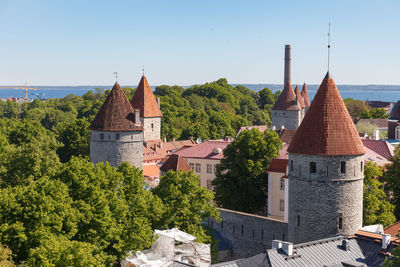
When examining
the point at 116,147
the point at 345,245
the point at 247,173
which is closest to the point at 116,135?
the point at 116,147

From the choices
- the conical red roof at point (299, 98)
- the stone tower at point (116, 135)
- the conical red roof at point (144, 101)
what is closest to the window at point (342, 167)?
the stone tower at point (116, 135)

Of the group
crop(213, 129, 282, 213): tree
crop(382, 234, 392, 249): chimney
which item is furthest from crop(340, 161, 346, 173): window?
crop(213, 129, 282, 213): tree

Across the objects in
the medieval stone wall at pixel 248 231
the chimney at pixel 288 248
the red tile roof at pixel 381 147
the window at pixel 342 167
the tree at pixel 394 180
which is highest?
the window at pixel 342 167

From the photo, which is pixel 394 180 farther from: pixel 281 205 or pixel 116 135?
pixel 116 135

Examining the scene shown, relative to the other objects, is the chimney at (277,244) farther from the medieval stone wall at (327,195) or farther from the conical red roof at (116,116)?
the conical red roof at (116,116)

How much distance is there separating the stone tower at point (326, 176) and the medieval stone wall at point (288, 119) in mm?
45634

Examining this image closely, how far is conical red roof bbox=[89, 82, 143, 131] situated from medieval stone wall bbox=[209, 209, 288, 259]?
10.5 meters

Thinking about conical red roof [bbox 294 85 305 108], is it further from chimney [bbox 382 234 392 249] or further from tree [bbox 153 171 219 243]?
chimney [bbox 382 234 392 249]

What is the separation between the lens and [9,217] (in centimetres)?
2498

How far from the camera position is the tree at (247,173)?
131 ft

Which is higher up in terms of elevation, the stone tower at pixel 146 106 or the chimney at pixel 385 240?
the stone tower at pixel 146 106

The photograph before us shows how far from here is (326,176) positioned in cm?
2969

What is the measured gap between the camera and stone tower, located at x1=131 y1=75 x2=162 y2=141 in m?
59.9

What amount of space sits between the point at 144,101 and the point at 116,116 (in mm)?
16343
